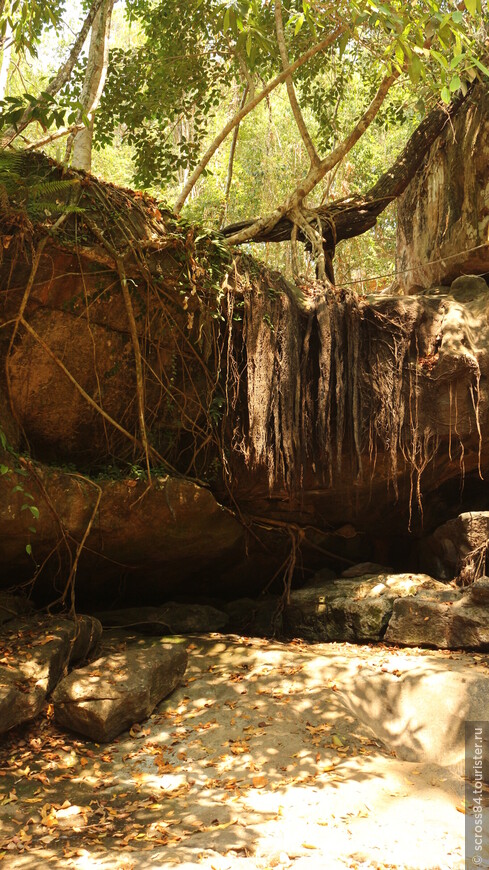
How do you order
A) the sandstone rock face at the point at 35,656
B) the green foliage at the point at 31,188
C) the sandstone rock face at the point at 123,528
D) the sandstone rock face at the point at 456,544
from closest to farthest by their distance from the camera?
1. the sandstone rock face at the point at 35,656
2. the green foliage at the point at 31,188
3. the sandstone rock face at the point at 123,528
4. the sandstone rock face at the point at 456,544

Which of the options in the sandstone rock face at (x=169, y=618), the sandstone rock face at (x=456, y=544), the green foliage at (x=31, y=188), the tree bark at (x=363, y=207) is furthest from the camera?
the tree bark at (x=363, y=207)

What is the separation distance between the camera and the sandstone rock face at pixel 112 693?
5.00 metres

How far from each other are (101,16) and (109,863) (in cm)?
893

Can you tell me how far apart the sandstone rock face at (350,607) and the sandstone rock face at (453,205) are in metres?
4.25

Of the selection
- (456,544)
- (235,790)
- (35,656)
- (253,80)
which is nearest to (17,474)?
(35,656)

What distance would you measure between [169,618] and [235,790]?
320 cm

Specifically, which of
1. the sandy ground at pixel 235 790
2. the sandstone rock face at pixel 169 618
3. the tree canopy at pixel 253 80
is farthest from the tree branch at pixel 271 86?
the sandy ground at pixel 235 790

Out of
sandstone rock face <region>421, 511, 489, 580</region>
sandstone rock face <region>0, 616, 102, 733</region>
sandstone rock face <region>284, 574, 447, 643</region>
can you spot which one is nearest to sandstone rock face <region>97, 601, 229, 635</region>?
sandstone rock face <region>284, 574, 447, 643</region>

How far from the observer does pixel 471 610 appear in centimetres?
655

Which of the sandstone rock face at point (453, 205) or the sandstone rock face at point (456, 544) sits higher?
the sandstone rock face at point (453, 205)

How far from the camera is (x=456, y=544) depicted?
7.82 metres

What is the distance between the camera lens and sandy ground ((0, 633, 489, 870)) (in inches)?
143

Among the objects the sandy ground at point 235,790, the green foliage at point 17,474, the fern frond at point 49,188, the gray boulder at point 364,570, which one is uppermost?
the fern frond at point 49,188

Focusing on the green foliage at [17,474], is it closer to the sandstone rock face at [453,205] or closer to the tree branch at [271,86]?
the tree branch at [271,86]
